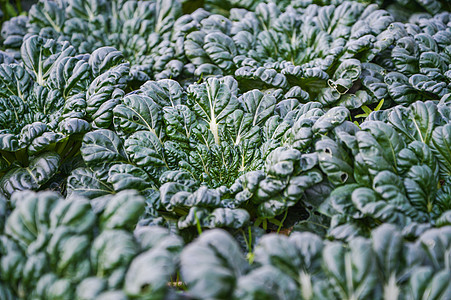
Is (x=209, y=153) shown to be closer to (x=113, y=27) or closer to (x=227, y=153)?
(x=227, y=153)

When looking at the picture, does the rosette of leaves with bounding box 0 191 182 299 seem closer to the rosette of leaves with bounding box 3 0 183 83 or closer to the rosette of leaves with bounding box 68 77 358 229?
the rosette of leaves with bounding box 68 77 358 229

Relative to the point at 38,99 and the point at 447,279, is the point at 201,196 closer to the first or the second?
the point at 447,279

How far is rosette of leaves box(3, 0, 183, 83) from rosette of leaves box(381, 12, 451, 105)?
47.8 inches

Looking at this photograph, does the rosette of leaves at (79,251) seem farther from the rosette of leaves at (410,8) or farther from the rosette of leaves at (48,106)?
the rosette of leaves at (410,8)

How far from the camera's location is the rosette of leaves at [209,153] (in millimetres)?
1447

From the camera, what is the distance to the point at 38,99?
186cm

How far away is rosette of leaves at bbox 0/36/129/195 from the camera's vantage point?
167cm

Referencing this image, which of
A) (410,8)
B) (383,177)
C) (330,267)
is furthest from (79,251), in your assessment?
(410,8)

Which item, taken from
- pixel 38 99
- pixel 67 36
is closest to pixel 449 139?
pixel 38 99

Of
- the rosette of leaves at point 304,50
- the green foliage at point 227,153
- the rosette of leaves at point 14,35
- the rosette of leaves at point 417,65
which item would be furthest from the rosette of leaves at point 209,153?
the rosette of leaves at point 14,35

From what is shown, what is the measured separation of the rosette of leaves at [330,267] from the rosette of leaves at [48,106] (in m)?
0.95

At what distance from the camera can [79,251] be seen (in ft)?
3.52

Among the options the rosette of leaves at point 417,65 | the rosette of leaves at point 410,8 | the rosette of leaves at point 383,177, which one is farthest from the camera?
the rosette of leaves at point 410,8

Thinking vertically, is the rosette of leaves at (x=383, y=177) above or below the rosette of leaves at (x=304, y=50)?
below
